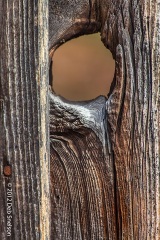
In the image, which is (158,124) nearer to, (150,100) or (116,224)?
(150,100)

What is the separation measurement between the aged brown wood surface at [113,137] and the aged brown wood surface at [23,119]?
0.62ft

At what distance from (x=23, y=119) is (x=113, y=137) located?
0.31 meters

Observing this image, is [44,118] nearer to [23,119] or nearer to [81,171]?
[23,119]

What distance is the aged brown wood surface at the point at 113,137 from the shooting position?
66.3 inches

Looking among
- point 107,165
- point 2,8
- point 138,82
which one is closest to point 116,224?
point 107,165

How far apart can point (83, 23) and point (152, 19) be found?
20 cm

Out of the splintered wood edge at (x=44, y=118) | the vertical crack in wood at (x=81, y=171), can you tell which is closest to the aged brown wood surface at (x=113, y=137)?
the vertical crack in wood at (x=81, y=171)

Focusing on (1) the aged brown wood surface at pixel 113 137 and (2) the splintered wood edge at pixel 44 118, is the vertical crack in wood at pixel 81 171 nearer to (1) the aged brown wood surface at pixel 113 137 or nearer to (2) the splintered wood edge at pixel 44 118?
(1) the aged brown wood surface at pixel 113 137

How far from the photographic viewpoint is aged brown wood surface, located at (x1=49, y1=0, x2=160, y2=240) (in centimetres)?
→ 168

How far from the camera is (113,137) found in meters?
1.72

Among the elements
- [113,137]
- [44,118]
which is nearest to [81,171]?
[113,137]

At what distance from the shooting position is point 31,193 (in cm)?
155

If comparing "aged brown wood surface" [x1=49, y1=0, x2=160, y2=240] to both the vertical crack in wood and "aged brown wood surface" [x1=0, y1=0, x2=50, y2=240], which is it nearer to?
the vertical crack in wood

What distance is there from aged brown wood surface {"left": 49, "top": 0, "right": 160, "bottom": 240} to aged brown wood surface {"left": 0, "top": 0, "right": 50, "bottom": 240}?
7.5 inches
